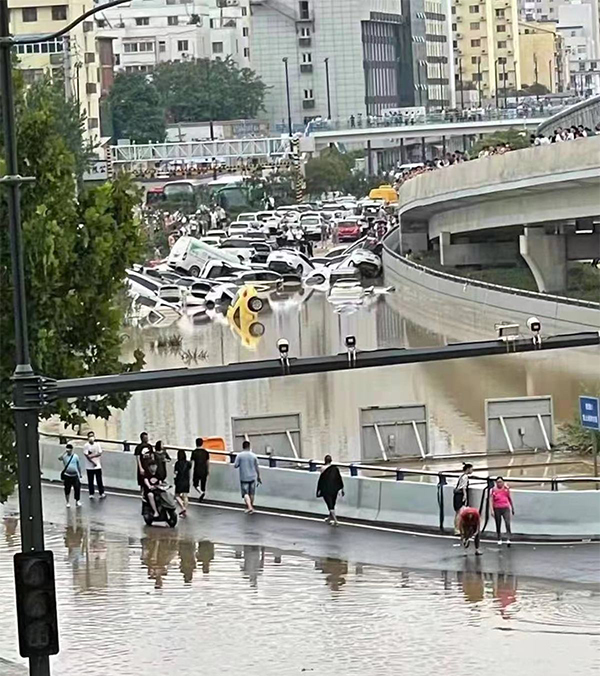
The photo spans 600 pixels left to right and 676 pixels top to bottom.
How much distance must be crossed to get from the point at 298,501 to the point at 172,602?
5450mm

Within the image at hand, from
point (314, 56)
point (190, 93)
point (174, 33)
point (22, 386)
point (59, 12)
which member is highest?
point (174, 33)

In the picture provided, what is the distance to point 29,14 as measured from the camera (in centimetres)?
12531

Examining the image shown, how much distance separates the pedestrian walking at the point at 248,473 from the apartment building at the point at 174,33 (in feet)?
515

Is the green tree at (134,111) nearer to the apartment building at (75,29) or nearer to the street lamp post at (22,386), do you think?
the apartment building at (75,29)

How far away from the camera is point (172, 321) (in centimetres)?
6844

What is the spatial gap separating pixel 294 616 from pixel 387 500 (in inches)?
205

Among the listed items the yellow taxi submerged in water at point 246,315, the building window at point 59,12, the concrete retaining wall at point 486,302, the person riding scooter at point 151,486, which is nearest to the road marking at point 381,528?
the person riding scooter at point 151,486

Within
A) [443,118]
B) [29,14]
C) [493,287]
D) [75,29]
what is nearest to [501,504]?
[493,287]

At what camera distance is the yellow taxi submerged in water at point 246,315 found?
60906 millimetres

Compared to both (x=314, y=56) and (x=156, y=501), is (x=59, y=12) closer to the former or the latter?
(x=314, y=56)

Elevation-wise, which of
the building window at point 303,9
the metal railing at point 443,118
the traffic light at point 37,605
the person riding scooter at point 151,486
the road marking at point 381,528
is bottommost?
the road marking at point 381,528

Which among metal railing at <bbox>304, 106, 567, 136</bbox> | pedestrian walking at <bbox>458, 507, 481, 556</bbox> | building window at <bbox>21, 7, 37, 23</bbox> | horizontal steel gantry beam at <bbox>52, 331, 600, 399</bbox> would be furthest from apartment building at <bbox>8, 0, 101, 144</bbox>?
horizontal steel gantry beam at <bbox>52, 331, 600, 399</bbox>

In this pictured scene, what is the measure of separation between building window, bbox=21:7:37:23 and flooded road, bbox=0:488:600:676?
335 ft

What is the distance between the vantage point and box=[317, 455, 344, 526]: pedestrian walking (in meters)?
24.5
